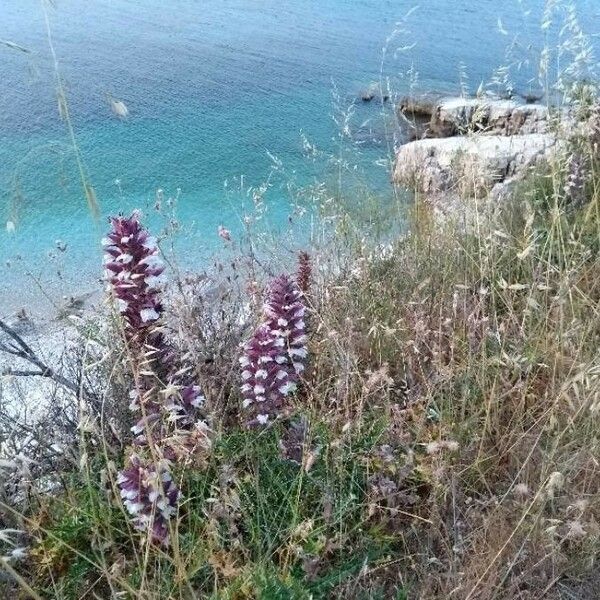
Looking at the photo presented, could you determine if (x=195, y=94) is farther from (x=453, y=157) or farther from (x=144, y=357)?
(x=144, y=357)

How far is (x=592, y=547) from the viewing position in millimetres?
2021

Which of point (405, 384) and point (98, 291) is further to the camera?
point (98, 291)

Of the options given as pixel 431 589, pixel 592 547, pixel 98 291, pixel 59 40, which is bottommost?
pixel 98 291

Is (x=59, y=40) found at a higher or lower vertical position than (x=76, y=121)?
higher

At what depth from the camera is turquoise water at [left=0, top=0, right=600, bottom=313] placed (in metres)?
5.79

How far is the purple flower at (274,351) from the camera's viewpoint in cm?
228

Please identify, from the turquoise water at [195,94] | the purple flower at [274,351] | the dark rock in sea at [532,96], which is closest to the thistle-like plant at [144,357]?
the purple flower at [274,351]

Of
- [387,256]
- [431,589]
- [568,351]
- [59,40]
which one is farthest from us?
[59,40]

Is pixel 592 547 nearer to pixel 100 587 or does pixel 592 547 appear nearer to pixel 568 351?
pixel 568 351

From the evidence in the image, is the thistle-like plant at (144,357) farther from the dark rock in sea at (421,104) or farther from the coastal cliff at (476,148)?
the dark rock in sea at (421,104)

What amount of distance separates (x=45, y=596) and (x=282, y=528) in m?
0.71

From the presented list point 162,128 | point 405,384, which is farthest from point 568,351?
point 162,128

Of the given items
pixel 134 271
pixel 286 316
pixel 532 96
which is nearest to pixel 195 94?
pixel 532 96

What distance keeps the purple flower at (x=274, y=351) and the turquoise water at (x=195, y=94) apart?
1014mm
